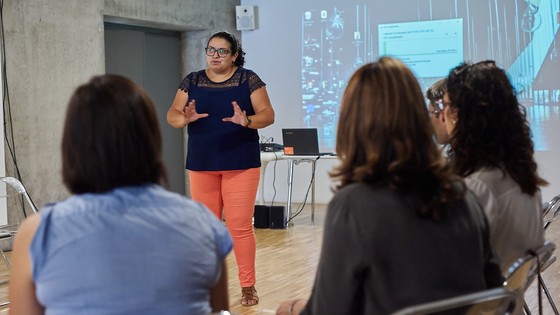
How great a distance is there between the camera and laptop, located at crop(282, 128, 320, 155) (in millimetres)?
7742

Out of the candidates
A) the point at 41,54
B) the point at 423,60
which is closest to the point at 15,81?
the point at 41,54

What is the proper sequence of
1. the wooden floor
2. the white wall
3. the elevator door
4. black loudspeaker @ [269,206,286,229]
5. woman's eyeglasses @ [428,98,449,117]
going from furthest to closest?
1. the white wall
2. the elevator door
3. black loudspeaker @ [269,206,286,229]
4. the wooden floor
5. woman's eyeglasses @ [428,98,449,117]

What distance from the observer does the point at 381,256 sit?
1.53 m

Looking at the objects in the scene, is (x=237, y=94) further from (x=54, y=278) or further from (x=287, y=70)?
(x=287, y=70)

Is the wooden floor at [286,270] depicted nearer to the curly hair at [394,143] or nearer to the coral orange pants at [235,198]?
the coral orange pants at [235,198]

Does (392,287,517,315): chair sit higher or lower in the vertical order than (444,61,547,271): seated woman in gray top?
lower

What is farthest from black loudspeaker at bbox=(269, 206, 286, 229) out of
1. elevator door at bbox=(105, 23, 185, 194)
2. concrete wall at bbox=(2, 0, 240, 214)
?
concrete wall at bbox=(2, 0, 240, 214)

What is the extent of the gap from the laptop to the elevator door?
1.48m

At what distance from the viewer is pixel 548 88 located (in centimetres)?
845

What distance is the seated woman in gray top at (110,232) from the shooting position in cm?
144

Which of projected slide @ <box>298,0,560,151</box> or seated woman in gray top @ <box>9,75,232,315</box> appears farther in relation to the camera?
projected slide @ <box>298,0,560,151</box>

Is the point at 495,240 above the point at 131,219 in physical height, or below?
below

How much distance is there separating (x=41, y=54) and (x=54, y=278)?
5714mm

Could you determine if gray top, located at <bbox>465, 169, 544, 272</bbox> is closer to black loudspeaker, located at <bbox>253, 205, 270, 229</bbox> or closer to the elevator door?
black loudspeaker, located at <bbox>253, 205, 270, 229</bbox>
